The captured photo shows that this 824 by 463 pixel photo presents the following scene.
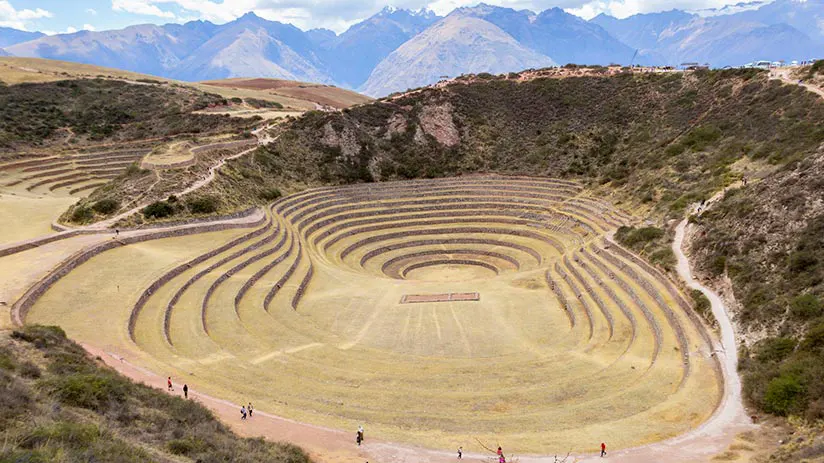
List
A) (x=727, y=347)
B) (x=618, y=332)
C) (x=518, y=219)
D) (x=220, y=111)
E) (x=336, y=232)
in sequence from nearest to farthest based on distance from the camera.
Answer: (x=727, y=347), (x=618, y=332), (x=336, y=232), (x=518, y=219), (x=220, y=111)

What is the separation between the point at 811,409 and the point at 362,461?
1577cm

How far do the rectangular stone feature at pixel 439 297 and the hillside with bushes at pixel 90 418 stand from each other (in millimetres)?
18566

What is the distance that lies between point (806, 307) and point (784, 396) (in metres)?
5.99

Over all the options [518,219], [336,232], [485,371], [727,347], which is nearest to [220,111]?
[336,232]

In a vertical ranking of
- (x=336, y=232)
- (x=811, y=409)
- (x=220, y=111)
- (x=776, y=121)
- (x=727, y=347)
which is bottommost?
(x=811, y=409)

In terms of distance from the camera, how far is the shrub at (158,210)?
1587 inches

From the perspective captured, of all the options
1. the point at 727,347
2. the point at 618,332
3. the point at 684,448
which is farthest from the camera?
the point at 618,332

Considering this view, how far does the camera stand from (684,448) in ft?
58.6

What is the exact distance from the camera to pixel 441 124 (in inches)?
2864

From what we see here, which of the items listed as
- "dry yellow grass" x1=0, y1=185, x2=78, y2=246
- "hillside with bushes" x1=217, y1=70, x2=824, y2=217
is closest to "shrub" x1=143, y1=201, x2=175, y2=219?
"dry yellow grass" x1=0, y1=185, x2=78, y2=246

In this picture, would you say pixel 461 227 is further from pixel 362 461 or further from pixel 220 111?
pixel 220 111

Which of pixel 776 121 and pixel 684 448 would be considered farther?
pixel 776 121

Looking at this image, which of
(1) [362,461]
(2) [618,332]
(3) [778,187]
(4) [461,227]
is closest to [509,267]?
(4) [461,227]

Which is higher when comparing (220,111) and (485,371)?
(220,111)
